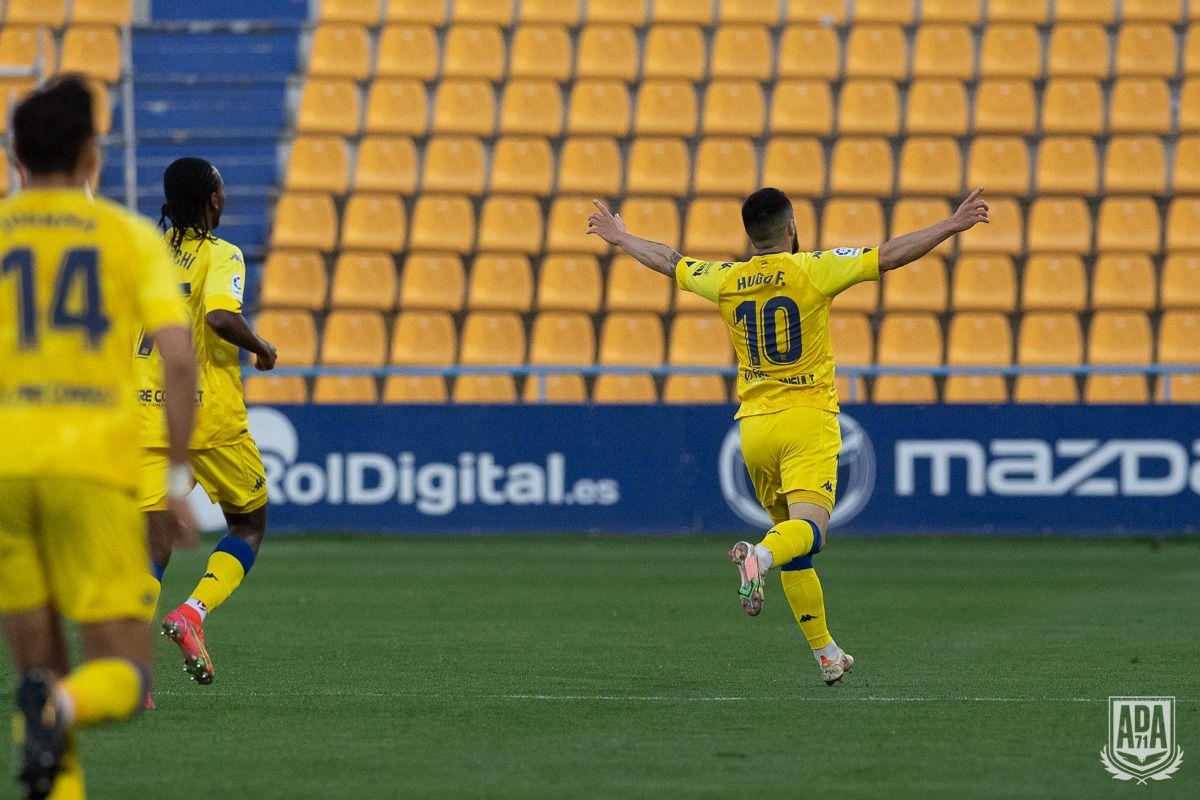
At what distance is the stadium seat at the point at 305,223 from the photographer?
18.9 m

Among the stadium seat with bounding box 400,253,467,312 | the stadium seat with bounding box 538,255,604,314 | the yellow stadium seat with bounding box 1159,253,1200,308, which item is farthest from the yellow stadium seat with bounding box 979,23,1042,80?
the stadium seat with bounding box 400,253,467,312

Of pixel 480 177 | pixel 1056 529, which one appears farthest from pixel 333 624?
pixel 480 177

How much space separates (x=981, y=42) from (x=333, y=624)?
12.1 metres

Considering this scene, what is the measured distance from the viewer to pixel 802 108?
64.4 feet

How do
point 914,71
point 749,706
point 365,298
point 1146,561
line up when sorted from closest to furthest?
point 749,706, point 1146,561, point 365,298, point 914,71

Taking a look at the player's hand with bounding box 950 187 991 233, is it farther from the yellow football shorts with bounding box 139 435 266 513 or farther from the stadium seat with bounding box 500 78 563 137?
the stadium seat with bounding box 500 78 563 137

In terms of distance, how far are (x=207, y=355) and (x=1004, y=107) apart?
43.0 feet

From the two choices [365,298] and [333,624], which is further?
[365,298]

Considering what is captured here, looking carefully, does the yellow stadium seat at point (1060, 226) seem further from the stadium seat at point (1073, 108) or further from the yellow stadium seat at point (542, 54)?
the yellow stadium seat at point (542, 54)

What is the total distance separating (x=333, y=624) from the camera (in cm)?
1053

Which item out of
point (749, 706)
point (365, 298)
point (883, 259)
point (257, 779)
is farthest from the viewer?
point (365, 298)

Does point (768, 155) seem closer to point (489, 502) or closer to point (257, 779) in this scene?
point (489, 502)

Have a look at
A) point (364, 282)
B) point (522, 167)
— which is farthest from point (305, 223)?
point (522, 167)

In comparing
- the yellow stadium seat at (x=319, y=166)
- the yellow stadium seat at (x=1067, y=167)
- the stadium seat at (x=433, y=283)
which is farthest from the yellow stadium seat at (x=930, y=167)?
the yellow stadium seat at (x=319, y=166)
